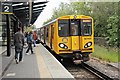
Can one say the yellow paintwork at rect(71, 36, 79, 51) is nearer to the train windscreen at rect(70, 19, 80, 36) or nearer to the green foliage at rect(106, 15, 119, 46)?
the train windscreen at rect(70, 19, 80, 36)

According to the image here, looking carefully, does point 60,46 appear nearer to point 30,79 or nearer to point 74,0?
point 30,79

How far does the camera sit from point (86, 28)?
1700 centimetres

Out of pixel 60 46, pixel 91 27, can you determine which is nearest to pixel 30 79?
pixel 60 46

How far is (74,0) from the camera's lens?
51969mm

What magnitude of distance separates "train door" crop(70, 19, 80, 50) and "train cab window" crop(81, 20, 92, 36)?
→ 34 centimetres

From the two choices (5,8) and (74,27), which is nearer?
(5,8)

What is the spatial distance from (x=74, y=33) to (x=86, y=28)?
2.58 feet

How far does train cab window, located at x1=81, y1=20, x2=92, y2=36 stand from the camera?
16.9 meters

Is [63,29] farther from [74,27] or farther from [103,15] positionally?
[103,15]

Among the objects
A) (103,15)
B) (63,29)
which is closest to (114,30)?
(103,15)

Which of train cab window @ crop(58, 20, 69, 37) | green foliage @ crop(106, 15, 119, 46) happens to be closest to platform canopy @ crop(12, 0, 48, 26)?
train cab window @ crop(58, 20, 69, 37)

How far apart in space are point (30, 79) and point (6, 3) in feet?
20.0

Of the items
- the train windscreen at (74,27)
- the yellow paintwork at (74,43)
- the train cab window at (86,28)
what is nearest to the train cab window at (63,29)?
the train windscreen at (74,27)

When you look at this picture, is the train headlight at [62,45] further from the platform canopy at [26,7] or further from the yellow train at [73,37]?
the platform canopy at [26,7]
